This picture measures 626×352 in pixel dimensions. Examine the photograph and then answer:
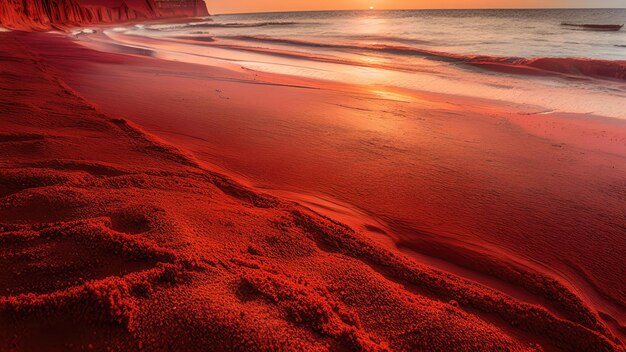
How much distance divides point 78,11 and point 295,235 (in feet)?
171

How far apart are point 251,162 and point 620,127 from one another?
20.3 feet

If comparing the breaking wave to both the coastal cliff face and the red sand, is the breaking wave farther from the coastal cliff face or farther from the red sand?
the coastal cliff face

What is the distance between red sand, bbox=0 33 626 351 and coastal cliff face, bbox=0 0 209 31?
26252 millimetres

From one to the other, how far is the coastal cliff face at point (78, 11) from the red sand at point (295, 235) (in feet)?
86.1

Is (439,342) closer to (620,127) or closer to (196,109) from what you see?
(196,109)

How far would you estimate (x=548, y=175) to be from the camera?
11.6 ft

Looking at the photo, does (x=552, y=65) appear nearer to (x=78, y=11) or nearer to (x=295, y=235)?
(x=295, y=235)

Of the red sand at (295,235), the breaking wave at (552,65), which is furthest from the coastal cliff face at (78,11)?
the breaking wave at (552,65)

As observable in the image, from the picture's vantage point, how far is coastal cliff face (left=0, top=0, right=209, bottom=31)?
943 inches

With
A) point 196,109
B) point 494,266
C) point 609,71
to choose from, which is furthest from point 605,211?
point 609,71

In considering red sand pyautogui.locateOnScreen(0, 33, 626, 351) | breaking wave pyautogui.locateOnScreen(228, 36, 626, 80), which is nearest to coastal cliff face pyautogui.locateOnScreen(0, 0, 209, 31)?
red sand pyautogui.locateOnScreen(0, 33, 626, 351)

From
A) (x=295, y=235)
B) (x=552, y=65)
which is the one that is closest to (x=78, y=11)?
(x=552, y=65)

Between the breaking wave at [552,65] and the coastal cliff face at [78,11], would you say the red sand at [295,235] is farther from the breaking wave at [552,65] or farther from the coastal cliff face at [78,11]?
Result: the coastal cliff face at [78,11]

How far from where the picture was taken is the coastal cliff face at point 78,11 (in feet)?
78.6
